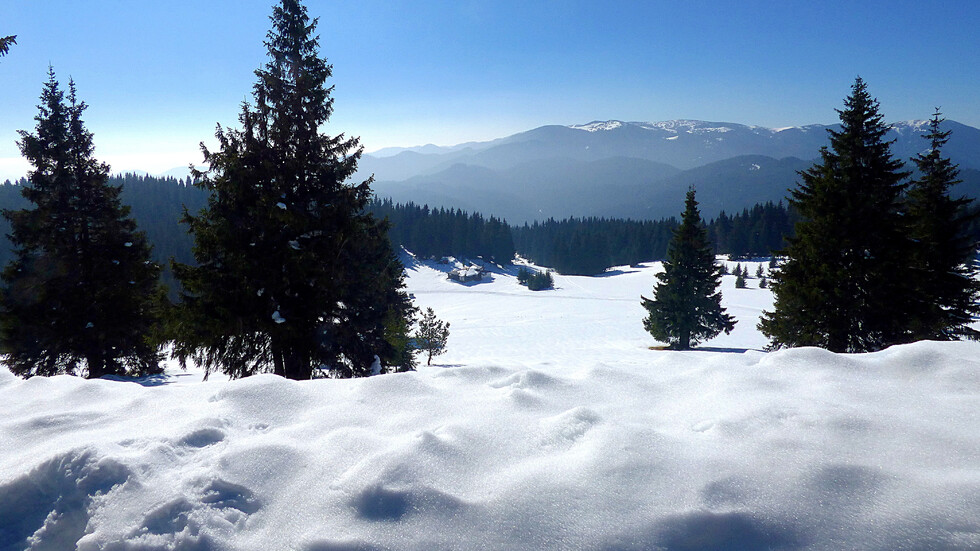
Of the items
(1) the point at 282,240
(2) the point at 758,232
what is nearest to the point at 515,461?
(1) the point at 282,240

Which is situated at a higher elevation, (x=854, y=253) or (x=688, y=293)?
(x=854, y=253)

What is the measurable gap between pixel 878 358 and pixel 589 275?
103m

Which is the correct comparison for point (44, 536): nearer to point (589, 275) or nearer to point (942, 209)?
point (942, 209)

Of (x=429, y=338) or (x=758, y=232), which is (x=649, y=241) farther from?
(x=429, y=338)

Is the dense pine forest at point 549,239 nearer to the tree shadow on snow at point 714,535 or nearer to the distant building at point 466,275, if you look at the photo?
the distant building at point 466,275

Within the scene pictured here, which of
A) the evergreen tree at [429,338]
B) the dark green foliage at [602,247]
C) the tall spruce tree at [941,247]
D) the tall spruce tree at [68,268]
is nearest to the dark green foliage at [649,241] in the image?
the dark green foliage at [602,247]

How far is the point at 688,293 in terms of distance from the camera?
2936 centimetres

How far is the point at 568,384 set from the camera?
4.43 metres

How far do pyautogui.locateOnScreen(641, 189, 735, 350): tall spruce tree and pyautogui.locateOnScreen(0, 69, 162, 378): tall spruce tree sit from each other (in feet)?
92.0

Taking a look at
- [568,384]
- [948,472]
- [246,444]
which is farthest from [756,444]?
[246,444]

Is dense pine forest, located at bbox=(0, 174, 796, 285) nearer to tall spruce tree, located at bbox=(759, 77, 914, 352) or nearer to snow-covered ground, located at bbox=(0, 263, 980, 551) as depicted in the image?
tall spruce tree, located at bbox=(759, 77, 914, 352)

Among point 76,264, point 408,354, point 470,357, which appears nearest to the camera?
point 76,264

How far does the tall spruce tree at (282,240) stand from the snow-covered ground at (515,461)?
580cm

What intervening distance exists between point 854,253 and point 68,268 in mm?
25667
